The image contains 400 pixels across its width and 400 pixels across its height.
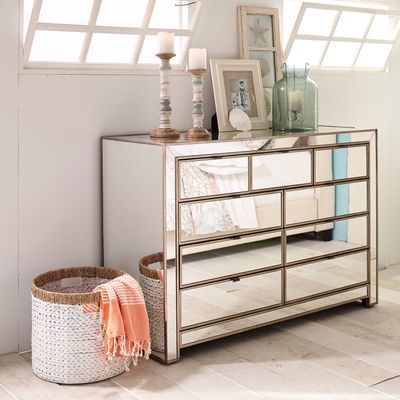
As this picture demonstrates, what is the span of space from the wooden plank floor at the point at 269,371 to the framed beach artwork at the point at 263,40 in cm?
120

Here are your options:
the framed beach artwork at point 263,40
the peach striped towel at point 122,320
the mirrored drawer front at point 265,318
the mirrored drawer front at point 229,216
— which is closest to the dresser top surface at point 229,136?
the mirrored drawer front at point 229,216

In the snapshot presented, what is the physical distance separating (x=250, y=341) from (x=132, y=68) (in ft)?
4.62

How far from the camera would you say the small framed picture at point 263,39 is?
392cm

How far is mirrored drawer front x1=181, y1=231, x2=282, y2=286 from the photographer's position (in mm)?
3199

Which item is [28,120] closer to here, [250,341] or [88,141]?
[88,141]

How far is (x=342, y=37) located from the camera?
14.4ft

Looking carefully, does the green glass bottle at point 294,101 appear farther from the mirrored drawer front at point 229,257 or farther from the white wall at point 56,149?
the mirrored drawer front at point 229,257

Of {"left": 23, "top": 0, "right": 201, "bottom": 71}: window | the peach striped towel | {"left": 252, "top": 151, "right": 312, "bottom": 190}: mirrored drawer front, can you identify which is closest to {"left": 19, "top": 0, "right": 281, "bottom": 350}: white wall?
{"left": 23, "top": 0, "right": 201, "bottom": 71}: window

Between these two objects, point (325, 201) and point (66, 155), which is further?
point (325, 201)

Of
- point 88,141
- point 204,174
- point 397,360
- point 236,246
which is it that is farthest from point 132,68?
point 397,360

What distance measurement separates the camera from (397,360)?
127 inches

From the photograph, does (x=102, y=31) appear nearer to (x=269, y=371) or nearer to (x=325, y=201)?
(x=325, y=201)

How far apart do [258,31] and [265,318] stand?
154 cm

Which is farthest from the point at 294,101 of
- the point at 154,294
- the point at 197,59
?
the point at 154,294
